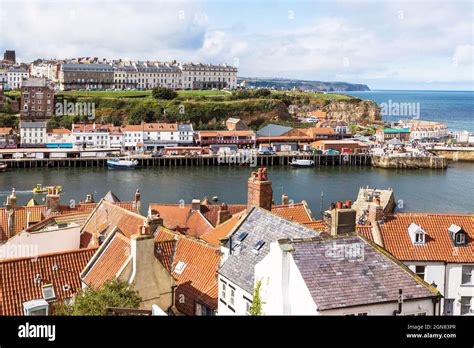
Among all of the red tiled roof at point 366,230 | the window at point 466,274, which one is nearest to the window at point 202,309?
the red tiled roof at point 366,230

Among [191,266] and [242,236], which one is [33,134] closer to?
[191,266]

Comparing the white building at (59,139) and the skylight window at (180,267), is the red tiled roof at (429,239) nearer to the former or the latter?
the skylight window at (180,267)

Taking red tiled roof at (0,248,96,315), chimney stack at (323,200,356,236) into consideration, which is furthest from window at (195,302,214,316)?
chimney stack at (323,200,356,236)

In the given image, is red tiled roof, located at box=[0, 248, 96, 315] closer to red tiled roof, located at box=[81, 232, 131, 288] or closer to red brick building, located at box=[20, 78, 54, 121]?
red tiled roof, located at box=[81, 232, 131, 288]

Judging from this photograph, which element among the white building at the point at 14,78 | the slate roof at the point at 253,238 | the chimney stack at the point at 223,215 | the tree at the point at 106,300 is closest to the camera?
the tree at the point at 106,300

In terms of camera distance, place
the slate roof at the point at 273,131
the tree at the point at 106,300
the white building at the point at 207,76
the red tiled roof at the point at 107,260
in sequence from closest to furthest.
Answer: the tree at the point at 106,300, the red tiled roof at the point at 107,260, the slate roof at the point at 273,131, the white building at the point at 207,76

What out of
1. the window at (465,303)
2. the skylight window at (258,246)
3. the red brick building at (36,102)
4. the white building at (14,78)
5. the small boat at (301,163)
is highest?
the white building at (14,78)

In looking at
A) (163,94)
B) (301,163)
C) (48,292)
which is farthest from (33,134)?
(48,292)
